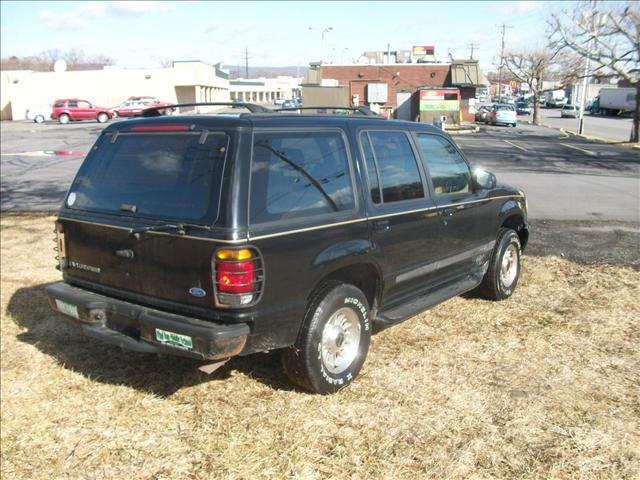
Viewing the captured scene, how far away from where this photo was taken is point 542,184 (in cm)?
1483

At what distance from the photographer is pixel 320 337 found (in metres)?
3.92

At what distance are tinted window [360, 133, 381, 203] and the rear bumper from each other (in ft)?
4.93

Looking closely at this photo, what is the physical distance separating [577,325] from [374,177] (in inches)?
99.9

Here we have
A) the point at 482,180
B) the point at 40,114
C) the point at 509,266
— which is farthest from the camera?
the point at 40,114

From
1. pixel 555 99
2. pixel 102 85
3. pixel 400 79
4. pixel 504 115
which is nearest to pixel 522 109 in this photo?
pixel 555 99

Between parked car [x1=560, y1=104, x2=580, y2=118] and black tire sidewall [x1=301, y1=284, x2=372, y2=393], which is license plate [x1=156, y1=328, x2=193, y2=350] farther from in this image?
parked car [x1=560, y1=104, x2=580, y2=118]

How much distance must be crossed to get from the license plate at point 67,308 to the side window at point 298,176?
1572 mm

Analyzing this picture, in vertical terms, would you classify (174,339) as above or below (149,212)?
below

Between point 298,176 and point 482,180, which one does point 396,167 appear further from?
point 482,180

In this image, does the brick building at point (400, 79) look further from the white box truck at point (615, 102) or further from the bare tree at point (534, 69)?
the white box truck at point (615, 102)

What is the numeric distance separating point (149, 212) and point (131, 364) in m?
1.65

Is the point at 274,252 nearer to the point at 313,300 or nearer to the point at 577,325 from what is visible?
the point at 313,300

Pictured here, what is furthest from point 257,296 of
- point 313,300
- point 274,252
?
point 313,300

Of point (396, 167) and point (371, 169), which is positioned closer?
point (371, 169)
